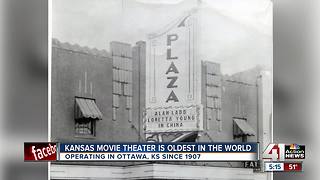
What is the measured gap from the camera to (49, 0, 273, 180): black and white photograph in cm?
562

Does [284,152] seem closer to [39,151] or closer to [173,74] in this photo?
[173,74]

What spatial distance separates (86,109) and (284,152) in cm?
214

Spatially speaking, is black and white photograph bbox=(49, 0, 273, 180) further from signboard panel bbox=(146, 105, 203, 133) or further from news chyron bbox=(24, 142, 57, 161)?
news chyron bbox=(24, 142, 57, 161)

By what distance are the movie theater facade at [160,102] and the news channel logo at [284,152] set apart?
103 mm

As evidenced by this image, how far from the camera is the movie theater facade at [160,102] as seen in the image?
5.59 meters

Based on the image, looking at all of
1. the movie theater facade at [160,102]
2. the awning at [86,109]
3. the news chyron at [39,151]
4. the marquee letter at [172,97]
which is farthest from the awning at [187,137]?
the news chyron at [39,151]

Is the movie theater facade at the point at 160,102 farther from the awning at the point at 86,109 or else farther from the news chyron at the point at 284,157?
the news chyron at the point at 284,157

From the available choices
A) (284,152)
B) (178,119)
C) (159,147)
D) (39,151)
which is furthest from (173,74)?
(39,151)

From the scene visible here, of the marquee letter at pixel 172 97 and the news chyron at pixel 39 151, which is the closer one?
the news chyron at pixel 39 151

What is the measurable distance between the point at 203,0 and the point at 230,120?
52.2 inches

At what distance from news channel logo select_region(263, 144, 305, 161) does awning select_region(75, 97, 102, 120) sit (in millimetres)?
1840

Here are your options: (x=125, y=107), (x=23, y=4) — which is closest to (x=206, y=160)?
(x=125, y=107)

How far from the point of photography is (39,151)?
5.48 metres

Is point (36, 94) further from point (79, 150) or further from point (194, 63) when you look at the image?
point (194, 63)
